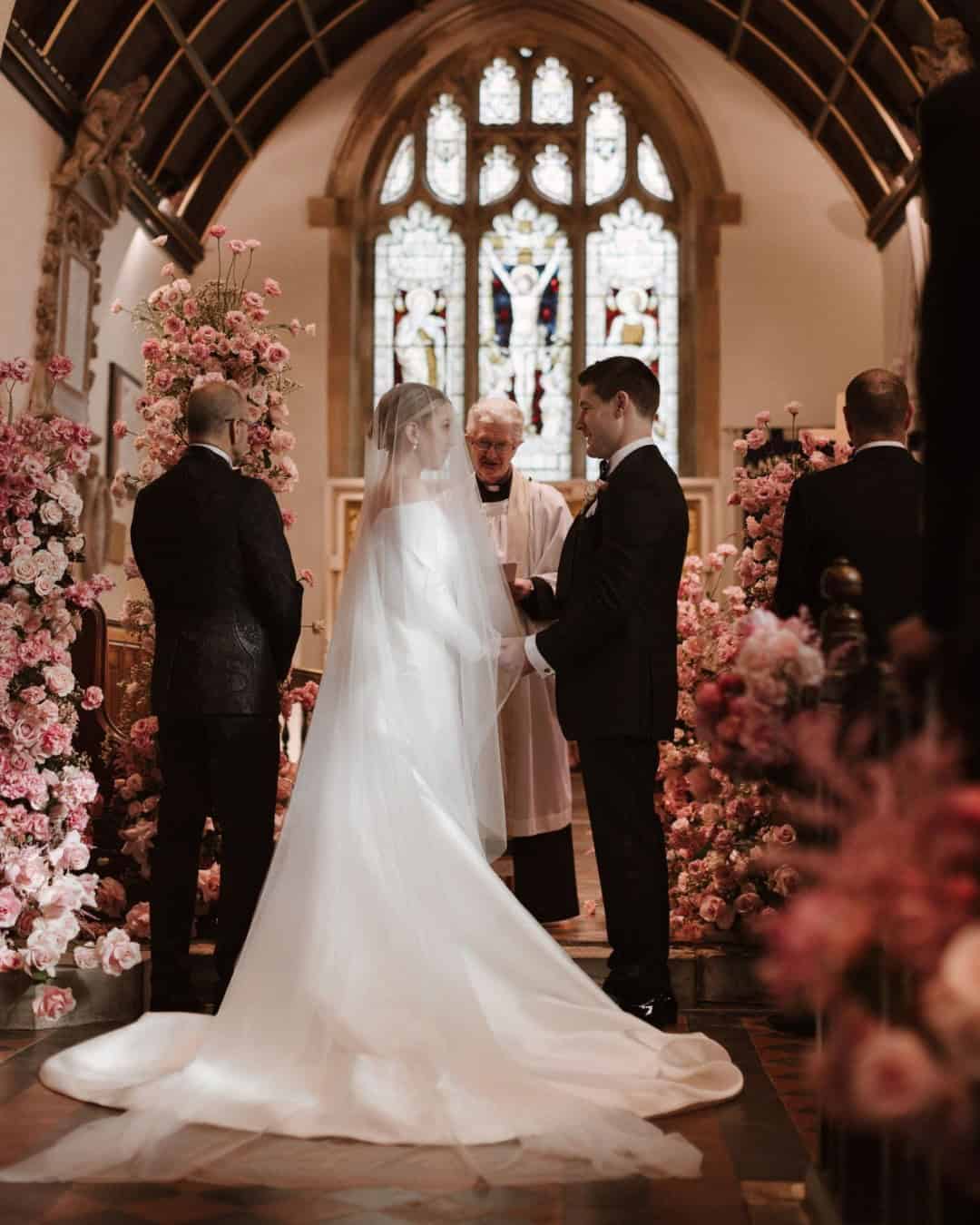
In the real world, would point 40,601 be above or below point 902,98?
below

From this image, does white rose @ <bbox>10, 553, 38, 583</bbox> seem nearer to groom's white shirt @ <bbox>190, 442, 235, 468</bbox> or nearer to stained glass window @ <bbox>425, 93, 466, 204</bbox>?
groom's white shirt @ <bbox>190, 442, 235, 468</bbox>

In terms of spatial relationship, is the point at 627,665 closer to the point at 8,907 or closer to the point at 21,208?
the point at 8,907

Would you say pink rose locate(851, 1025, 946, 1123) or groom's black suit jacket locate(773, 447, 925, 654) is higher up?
groom's black suit jacket locate(773, 447, 925, 654)

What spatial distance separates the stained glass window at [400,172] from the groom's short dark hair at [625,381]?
8.59 meters

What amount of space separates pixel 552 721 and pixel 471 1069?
6.09ft

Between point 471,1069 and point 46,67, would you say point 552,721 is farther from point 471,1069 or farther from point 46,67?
point 46,67

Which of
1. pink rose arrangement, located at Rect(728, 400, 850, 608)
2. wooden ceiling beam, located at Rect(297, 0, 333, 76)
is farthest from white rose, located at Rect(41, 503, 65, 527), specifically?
wooden ceiling beam, located at Rect(297, 0, 333, 76)

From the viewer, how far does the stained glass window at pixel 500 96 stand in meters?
12.2

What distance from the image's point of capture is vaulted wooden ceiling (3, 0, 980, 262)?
8758 mm

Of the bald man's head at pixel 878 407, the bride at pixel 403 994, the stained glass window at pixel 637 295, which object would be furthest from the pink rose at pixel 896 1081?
the stained glass window at pixel 637 295

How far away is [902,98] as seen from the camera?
32.1 feet

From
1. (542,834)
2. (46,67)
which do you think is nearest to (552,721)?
(542,834)

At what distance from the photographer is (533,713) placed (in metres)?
4.86

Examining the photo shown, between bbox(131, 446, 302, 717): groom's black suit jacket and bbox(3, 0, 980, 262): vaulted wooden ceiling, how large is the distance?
195 inches
